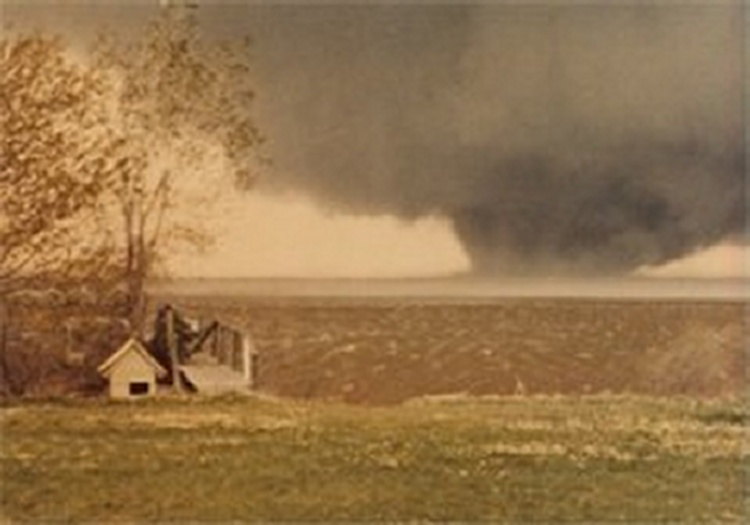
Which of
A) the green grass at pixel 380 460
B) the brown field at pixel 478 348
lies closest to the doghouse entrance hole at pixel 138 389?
the green grass at pixel 380 460

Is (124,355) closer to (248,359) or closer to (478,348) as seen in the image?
(248,359)

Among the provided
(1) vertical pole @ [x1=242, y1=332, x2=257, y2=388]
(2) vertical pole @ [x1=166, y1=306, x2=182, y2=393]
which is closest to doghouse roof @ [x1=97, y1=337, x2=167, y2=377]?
(2) vertical pole @ [x1=166, y1=306, x2=182, y2=393]

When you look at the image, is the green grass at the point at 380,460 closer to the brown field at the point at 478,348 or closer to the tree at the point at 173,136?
the brown field at the point at 478,348

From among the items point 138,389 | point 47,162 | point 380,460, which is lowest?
point 380,460

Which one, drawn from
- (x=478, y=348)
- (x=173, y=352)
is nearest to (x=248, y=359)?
(x=173, y=352)

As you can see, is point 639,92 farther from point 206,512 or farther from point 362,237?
point 206,512

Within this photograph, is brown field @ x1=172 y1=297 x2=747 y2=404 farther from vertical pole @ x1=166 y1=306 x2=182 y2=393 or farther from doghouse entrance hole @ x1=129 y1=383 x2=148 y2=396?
doghouse entrance hole @ x1=129 y1=383 x2=148 y2=396

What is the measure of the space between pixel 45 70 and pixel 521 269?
79 centimetres

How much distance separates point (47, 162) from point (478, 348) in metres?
0.73

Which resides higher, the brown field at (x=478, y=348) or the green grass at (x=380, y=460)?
the brown field at (x=478, y=348)

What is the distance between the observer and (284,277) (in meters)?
2.43

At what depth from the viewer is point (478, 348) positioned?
2.44 m

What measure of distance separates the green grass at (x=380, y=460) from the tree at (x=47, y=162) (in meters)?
0.23

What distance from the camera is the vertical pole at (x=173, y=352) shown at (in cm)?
243
